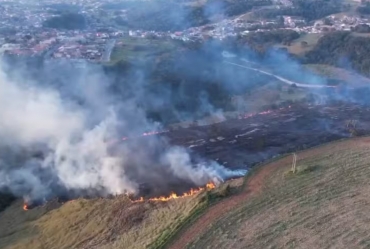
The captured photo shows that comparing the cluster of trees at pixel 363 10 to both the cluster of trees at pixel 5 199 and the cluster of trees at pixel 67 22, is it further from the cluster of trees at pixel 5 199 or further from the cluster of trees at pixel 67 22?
the cluster of trees at pixel 5 199

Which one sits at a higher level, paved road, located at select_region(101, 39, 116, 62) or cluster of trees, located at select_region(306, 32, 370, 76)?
paved road, located at select_region(101, 39, 116, 62)

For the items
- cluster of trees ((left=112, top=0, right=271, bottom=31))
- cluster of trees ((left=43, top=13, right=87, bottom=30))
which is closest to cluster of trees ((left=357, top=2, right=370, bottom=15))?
cluster of trees ((left=112, top=0, right=271, bottom=31))

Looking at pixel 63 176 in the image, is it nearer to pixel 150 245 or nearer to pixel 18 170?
pixel 18 170

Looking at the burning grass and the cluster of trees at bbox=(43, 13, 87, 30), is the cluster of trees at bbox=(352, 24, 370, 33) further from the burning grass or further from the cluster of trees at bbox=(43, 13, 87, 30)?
the burning grass

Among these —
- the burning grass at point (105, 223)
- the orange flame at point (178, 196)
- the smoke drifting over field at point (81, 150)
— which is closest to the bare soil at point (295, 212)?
the burning grass at point (105, 223)

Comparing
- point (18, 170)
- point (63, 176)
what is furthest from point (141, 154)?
point (18, 170)

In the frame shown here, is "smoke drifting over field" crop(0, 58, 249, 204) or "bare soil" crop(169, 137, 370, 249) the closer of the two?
"bare soil" crop(169, 137, 370, 249)

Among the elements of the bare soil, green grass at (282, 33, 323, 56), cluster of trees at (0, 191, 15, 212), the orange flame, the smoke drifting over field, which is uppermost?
the bare soil
